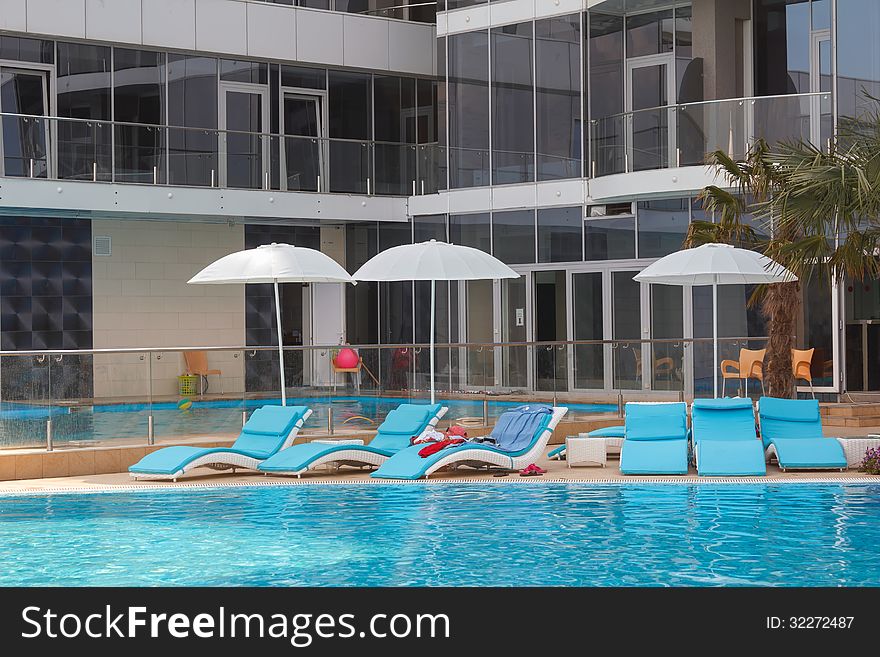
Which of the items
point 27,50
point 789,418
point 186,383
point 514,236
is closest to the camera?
point 789,418

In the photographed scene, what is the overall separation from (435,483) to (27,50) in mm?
14002

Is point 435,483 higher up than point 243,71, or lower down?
lower down

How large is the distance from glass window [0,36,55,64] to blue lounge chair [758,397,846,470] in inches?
602

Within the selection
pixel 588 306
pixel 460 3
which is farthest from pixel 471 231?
pixel 460 3

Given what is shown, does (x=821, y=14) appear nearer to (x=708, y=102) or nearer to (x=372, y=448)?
(x=708, y=102)

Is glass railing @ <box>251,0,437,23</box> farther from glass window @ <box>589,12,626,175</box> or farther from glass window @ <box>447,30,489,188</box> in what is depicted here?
glass window @ <box>589,12,626,175</box>

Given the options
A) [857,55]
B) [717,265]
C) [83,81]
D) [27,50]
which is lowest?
[717,265]

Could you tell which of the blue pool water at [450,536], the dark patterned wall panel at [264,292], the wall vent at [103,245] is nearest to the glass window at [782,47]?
the dark patterned wall panel at [264,292]

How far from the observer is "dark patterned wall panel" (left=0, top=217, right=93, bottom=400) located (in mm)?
24453

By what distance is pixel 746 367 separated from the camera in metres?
20.0
